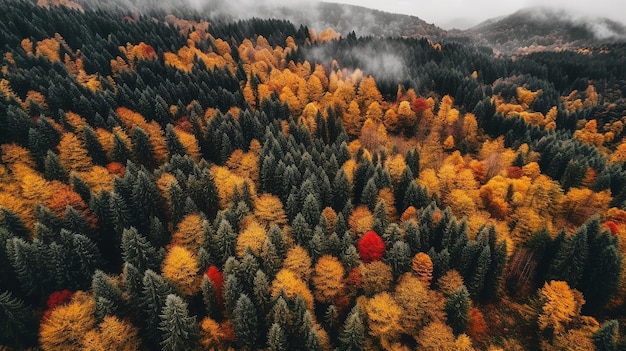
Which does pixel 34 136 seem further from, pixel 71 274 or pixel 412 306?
pixel 412 306

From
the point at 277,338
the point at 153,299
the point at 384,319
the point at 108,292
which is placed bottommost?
the point at 384,319

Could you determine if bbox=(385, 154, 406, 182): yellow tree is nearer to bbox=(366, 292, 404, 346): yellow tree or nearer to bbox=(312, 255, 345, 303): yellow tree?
bbox=(312, 255, 345, 303): yellow tree

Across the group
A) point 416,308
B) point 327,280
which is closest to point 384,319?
point 416,308

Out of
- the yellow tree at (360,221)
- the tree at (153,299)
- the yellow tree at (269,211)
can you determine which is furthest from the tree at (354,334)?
the yellow tree at (269,211)

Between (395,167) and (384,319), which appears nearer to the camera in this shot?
(384,319)

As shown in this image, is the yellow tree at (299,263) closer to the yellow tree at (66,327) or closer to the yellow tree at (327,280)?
the yellow tree at (327,280)

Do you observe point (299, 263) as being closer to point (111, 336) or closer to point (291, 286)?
point (291, 286)
